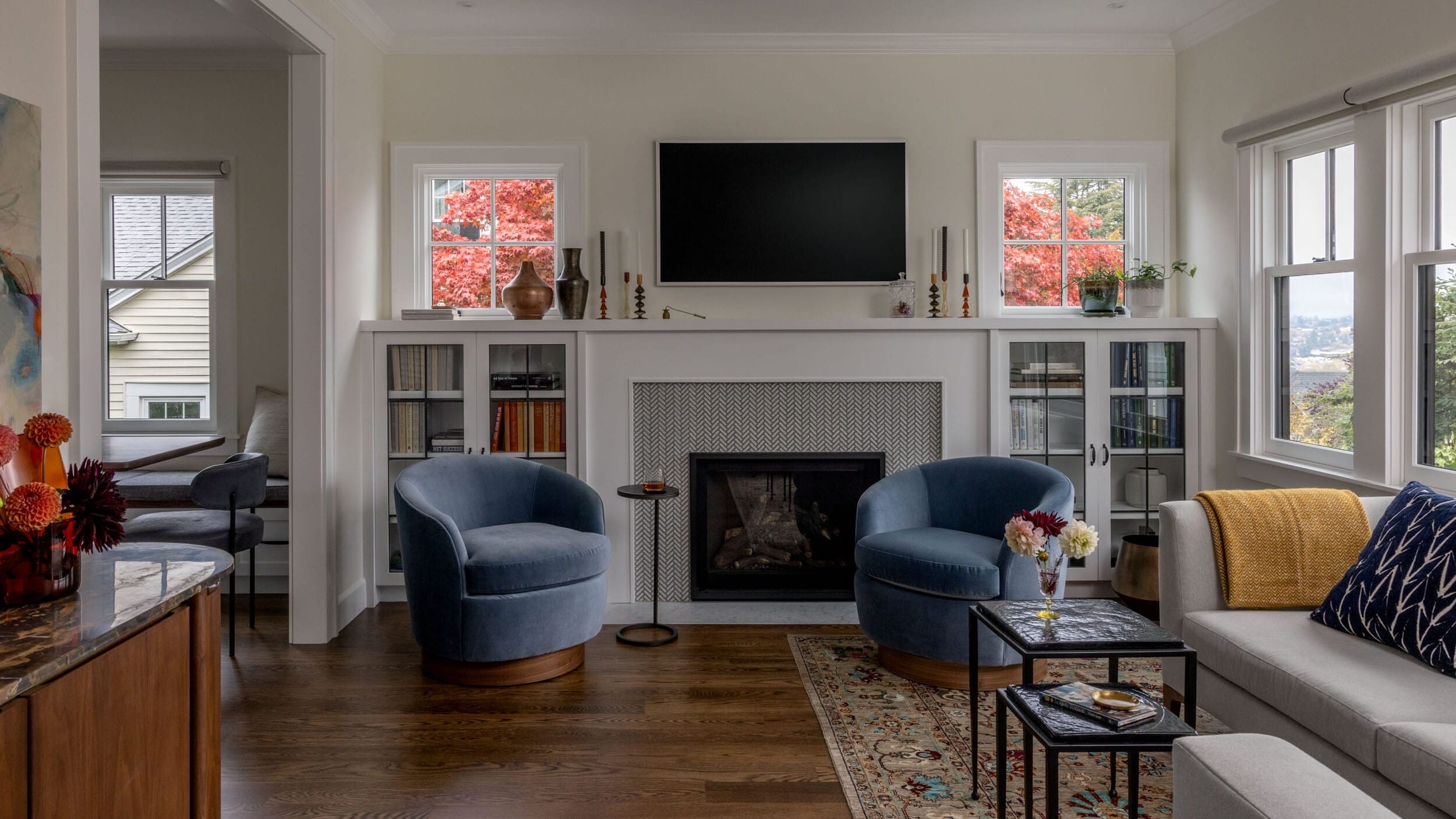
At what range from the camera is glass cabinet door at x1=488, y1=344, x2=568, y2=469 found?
4.57 metres

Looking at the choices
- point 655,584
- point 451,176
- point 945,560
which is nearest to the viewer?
point 945,560

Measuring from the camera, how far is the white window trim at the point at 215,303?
16.5 feet

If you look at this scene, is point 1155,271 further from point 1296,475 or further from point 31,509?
point 31,509

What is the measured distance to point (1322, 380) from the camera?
3924 millimetres

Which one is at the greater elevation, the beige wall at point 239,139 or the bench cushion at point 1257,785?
the beige wall at point 239,139

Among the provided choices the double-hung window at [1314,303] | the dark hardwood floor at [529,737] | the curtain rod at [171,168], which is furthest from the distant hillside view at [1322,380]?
the curtain rod at [171,168]

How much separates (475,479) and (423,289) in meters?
1.31

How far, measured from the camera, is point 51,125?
7.73 feet

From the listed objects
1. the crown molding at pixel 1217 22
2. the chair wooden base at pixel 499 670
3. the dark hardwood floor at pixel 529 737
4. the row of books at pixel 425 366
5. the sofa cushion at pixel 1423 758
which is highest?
the crown molding at pixel 1217 22

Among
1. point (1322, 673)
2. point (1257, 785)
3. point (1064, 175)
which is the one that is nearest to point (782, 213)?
point (1064, 175)

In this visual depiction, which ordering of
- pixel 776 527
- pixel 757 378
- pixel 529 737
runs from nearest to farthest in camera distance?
pixel 529 737
pixel 757 378
pixel 776 527

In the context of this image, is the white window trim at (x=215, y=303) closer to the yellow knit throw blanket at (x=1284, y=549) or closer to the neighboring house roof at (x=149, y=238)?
the neighboring house roof at (x=149, y=238)

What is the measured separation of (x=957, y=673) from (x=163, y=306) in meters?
4.45

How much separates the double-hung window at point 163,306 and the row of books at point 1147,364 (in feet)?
15.2
